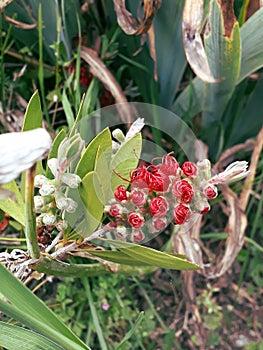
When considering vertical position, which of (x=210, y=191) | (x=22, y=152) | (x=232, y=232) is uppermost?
(x=22, y=152)

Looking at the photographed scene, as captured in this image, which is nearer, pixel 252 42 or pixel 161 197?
pixel 161 197

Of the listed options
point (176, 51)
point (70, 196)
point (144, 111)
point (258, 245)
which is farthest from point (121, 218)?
point (258, 245)

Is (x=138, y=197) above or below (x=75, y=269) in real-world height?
above

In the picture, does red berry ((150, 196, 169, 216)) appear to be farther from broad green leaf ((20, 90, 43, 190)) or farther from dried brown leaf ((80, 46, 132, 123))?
dried brown leaf ((80, 46, 132, 123))

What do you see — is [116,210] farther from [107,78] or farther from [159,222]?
[107,78]

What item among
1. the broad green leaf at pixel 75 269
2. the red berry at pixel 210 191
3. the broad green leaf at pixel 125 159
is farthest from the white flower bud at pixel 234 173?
the broad green leaf at pixel 75 269

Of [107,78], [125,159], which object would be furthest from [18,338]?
[107,78]

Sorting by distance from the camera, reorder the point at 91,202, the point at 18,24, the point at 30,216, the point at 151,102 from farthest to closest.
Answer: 1. the point at 151,102
2. the point at 18,24
3. the point at 91,202
4. the point at 30,216

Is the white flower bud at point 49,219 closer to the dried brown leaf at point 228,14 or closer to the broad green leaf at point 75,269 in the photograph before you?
the broad green leaf at point 75,269
